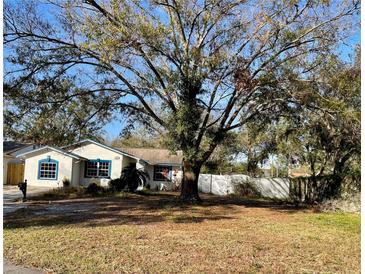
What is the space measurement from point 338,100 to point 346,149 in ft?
21.8

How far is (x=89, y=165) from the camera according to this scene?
27797mm

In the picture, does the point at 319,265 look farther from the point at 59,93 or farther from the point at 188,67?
the point at 59,93

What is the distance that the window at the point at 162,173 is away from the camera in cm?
2894

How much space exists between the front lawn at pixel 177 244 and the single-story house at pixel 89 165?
1441 centimetres

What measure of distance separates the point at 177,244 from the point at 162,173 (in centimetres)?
2177

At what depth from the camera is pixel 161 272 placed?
212 inches

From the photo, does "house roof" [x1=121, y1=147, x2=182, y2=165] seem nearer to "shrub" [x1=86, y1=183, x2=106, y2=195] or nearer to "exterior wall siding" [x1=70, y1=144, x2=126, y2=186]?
"exterior wall siding" [x1=70, y1=144, x2=126, y2=186]

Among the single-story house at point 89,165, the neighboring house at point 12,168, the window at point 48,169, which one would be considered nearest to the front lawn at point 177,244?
the single-story house at point 89,165

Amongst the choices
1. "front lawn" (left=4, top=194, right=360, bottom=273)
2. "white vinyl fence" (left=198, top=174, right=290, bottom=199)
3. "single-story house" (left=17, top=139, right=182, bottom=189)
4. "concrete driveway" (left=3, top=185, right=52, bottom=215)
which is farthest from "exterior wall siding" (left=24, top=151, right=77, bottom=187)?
"front lawn" (left=4, top=194, right=360, bottom=273)

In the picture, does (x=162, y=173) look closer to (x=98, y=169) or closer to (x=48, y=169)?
(x=98, y=169)

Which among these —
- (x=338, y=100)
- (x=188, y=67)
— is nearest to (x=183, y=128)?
(x=188, y=67)

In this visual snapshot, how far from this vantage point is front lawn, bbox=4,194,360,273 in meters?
5.77

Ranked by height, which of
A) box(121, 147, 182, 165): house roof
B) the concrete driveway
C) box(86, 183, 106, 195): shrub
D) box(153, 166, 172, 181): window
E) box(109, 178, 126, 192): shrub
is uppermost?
box(121, 147, 182, 165): house roof

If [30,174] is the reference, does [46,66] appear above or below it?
above
